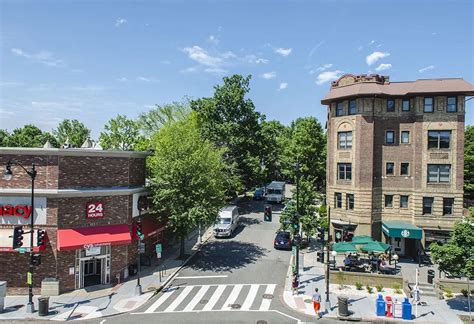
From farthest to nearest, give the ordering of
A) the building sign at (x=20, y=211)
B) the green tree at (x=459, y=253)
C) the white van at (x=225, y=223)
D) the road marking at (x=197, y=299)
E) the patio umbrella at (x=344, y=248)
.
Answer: the white van at (x=225, y=223) < the patio umbrella at (x=344, y=248) < the building sign at (x=20, y=211) < the road marking at (x=197, y=299) < the green tree at (x=459, y=253)

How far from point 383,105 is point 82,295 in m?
28.7

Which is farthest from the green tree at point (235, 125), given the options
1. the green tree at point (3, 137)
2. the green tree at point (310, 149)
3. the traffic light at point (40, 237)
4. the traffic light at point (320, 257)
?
the green tree at point (3, 137)

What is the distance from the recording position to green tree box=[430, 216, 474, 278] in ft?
61.6

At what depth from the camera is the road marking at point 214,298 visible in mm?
19734

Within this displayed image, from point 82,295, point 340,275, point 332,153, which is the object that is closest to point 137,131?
point 332,153

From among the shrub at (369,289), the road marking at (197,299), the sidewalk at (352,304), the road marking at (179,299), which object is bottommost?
the road marking at (179,299)

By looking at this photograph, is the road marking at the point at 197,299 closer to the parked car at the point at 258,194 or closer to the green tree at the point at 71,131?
the parked car at the point at 258,194

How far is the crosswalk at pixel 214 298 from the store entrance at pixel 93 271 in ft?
17.5

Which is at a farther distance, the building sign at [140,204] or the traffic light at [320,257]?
the traffic light at [320,257]

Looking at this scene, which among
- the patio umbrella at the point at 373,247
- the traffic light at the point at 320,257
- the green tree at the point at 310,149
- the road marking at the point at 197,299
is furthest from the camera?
the green tree at the point at 310,149

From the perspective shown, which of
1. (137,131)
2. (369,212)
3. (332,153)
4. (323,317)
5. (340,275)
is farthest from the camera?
(137,131)

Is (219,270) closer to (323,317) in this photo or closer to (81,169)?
(323,317)

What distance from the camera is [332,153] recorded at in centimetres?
3369

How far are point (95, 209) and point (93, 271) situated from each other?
204 inches
